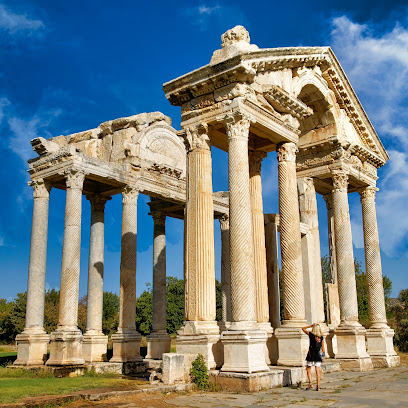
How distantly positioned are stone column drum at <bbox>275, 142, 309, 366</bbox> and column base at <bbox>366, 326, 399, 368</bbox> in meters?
7.26

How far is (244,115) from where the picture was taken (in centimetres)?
1516

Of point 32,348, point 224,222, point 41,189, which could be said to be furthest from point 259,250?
point 224,222

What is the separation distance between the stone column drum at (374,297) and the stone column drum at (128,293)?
1083 cm

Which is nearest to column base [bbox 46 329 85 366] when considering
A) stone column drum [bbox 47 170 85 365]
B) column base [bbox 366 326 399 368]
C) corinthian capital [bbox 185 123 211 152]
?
stone column drum [bbox 47 170 85 365]

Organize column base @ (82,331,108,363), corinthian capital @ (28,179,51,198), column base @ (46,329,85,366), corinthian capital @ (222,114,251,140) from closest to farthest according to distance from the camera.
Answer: corinthian capital @ (222,114,251,140) < column base @ (46,329,85,366) < column base @ (82,331,108,363) < corinthian capital @ (28,179,51,198)

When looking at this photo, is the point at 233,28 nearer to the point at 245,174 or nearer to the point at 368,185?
the point at 245,174

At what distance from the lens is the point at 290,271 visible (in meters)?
16.4

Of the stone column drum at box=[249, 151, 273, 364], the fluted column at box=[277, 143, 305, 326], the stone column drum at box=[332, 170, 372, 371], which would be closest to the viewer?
the fluted column at box=[277, 143, 305, 326]

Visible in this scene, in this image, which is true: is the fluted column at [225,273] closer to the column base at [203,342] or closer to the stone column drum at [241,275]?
the column base at [203,342]

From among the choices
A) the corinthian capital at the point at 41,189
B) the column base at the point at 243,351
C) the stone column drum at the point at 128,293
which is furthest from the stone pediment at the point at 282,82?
the corinthian capital at the point at 41,189

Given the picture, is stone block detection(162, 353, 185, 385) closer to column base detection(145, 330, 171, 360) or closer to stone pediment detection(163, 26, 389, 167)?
stone pediment detection(163, 26, 389, 167)

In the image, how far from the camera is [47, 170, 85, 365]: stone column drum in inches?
799

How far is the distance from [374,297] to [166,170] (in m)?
12.4

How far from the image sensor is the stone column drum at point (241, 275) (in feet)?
43.1
